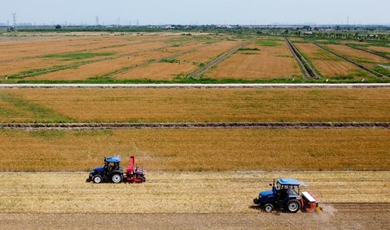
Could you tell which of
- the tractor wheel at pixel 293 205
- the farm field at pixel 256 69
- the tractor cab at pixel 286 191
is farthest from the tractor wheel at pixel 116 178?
the farm field at pixel 256 69

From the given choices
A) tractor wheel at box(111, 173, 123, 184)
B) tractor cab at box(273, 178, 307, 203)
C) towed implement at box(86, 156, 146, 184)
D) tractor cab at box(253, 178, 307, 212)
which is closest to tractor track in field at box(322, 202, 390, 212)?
tractor cab at box(253, 178, 307, 212)

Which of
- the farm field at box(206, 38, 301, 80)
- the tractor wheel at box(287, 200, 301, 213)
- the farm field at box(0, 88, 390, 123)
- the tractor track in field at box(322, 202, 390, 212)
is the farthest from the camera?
the farm field at box(206, 38, 301, 80)

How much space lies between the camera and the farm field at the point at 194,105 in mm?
35469

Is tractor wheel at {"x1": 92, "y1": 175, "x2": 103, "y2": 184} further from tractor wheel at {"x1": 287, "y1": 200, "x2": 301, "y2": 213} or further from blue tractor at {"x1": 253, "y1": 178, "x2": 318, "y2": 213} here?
tractor wheel at {"x1": 287, "y1": 200, "x2": 301, "y2": 213}

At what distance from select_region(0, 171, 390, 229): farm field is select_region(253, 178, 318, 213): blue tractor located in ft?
1.35

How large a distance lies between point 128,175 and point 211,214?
5925 millimetres

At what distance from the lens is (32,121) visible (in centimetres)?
3400

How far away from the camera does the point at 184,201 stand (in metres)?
19.6

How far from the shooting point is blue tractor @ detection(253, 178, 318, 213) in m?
18.5

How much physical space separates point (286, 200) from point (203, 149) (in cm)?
1008

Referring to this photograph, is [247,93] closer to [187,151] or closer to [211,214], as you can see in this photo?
[187,151]

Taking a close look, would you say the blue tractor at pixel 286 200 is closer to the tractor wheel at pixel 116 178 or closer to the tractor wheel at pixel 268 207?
the tractor wheel at pixel 268 207

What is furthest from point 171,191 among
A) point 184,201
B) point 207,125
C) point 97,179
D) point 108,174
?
point 207,125

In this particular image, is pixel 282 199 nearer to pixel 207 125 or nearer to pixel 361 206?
pixel 361 206
